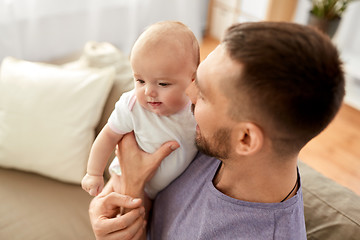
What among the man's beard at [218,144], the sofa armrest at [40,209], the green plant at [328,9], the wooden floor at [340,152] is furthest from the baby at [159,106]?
the green plant at [328,9]

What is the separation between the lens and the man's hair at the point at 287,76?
0.65 metres

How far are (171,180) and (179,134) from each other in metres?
0.17

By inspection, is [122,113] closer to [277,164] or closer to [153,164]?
[153,164]

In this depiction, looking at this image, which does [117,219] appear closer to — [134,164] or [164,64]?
[134,164]

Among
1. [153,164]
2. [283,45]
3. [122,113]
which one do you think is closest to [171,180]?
[153,164]

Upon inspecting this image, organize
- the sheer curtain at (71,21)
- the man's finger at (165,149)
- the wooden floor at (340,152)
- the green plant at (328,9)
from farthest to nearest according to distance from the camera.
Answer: the green plant at (328,9)
the wooden floor at (340,152)
the sheer curtain at (71,21)
the man's finger at (165,149)

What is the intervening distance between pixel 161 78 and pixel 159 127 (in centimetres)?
16

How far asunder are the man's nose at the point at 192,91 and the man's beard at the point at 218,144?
0.34 ft

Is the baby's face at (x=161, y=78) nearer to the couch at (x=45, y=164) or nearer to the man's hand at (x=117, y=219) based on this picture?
the man's hand at (x=117, y=219)

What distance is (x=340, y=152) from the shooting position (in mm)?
2580

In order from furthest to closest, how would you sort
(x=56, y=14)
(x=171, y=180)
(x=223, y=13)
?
(x=223, y=13), (x=56, y=14), (x=171, y=180)

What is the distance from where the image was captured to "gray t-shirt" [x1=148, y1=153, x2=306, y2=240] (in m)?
0.83

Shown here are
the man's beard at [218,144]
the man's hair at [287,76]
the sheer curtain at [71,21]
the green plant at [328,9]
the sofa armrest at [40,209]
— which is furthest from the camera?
the green plant at [328,9]

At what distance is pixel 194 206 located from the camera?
0.95 metres
